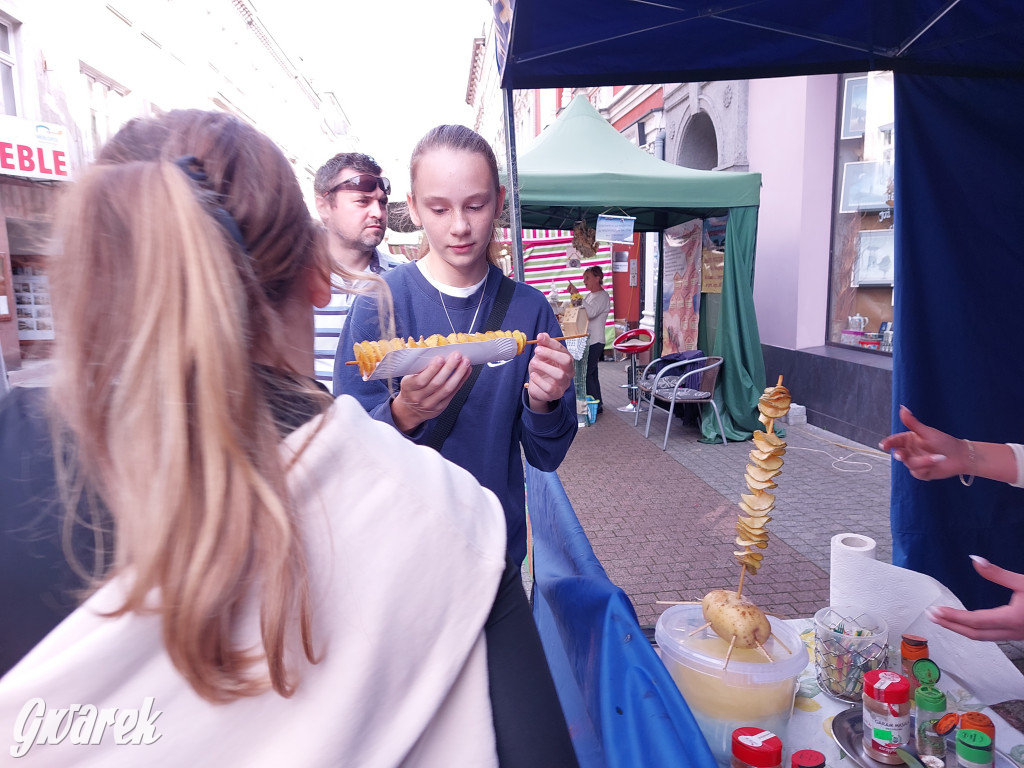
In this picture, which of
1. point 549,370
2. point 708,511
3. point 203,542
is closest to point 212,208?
point 203,542

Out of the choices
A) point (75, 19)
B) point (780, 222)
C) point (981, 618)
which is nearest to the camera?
point (981, 618)

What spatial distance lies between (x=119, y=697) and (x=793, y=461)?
22.3 ft

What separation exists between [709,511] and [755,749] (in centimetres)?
442

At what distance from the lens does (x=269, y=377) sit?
736mm

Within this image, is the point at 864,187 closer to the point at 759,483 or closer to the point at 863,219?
the point at 863,219

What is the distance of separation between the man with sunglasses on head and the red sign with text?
13844 mm

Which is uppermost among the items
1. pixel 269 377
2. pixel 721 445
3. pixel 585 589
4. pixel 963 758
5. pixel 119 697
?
pixel 269 377

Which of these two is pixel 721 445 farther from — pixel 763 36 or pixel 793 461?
pixel 763 36

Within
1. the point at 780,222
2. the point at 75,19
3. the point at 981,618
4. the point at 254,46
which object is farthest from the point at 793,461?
the point at 254,46

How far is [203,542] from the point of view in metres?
0.62

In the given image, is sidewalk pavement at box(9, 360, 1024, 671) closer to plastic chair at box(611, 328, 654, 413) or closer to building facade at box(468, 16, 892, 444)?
building facade at box(468, 16, 892, 444)

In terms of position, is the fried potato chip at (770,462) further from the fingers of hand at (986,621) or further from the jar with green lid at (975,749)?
the jar with green lid at (975,749)

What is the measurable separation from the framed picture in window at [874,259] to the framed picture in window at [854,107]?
124cm

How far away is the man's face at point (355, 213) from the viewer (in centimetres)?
270
